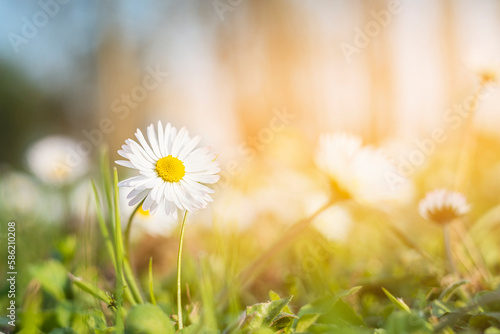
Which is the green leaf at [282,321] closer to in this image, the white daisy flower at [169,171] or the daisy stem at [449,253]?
the white daisy flower at [169,171]

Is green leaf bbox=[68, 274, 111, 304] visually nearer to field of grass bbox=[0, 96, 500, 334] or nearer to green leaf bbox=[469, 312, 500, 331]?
field of grass bbox=[0, 96, 500, 334]

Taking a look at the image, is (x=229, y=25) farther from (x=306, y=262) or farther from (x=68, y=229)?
(x=306, y=262)

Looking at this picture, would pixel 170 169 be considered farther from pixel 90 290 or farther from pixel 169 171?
pixel 90 290

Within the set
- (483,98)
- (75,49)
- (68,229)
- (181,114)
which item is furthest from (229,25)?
(483,98)

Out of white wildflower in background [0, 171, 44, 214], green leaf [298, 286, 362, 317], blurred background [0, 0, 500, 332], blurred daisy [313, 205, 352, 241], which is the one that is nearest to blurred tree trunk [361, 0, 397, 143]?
blurred background [0, 0, 500, 332]

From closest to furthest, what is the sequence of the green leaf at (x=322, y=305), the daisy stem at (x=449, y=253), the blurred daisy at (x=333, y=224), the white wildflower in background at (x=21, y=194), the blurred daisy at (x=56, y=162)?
the green leaf at (x=322, y=305) → the daisy stem at (x=449, y=253) → the blurred daisy at (x=333, y=224) → the blurred daisy at (x=56, y=162) → the white wildflower in background at (x=21, y=194)

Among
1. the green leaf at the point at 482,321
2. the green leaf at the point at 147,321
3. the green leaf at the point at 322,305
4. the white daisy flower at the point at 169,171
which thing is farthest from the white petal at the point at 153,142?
the green leaf at the point at 482,321

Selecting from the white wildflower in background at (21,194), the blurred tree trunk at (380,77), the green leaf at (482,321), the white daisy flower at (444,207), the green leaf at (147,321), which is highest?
the blurred tree trunk at (380,77)

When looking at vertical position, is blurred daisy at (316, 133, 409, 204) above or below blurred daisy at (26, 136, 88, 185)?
below
